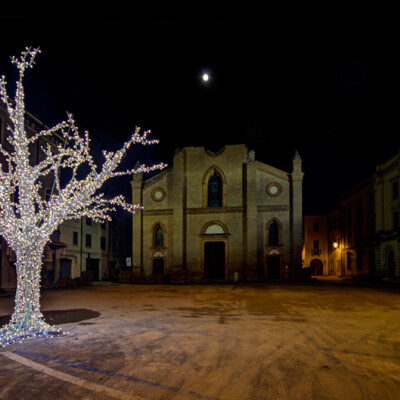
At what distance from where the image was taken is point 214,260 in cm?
3322

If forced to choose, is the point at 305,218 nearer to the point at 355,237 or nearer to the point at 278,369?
the point at 355,237

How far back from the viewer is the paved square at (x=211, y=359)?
16.7 ft

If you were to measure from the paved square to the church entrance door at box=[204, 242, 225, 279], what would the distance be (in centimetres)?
2147

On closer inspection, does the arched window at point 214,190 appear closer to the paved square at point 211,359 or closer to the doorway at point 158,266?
the doorway at point 158,266

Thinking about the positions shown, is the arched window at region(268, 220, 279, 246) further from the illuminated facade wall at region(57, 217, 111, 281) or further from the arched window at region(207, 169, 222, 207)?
the illuminated facade wall at region(57, 217, 111, 281)

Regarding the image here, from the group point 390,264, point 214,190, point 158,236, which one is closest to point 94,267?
point 158,236

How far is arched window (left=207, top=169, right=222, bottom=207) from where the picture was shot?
1345 inches

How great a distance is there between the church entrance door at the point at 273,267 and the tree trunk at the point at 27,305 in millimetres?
25068

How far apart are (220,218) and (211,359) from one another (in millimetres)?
26859

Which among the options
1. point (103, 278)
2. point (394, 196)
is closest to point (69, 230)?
point (103, 278)

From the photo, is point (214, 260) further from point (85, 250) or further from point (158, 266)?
→ point (85, 250)

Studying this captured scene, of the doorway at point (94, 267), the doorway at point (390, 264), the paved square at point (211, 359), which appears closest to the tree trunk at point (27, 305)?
the paved square at point (211, 359)

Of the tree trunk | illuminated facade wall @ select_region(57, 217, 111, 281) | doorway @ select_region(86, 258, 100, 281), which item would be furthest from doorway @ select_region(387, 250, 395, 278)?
the tree trunk

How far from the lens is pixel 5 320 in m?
11.0
